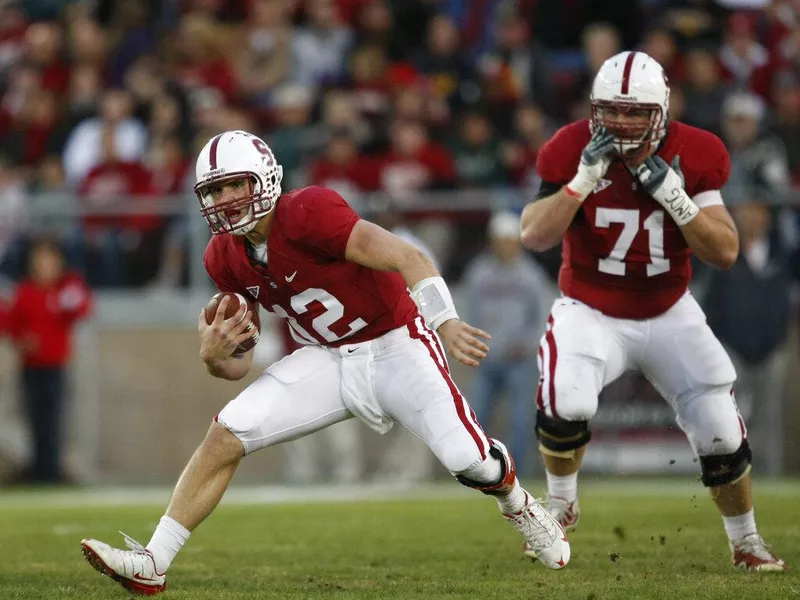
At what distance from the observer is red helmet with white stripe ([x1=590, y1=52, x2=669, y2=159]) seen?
5.71 m

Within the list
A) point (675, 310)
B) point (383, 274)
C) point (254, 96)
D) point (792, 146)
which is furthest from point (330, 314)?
point (254, 96)

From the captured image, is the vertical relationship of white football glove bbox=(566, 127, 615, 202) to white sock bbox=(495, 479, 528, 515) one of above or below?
above

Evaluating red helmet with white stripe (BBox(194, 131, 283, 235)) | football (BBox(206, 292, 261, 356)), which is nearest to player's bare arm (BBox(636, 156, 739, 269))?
red helmet with white stripe (BBox(194, 131, 283, 235))

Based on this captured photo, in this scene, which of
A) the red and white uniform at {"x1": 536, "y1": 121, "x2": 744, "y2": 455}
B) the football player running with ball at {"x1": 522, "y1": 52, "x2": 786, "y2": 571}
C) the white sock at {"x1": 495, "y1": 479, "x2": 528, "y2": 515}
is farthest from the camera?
the red and white uniform at {"x1": 536, "y1": 121, "x2": 744, "y2": 455}

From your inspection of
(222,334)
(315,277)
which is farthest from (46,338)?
(315,277)

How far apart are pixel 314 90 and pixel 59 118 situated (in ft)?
7.83

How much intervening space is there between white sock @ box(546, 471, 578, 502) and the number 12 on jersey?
918 mm

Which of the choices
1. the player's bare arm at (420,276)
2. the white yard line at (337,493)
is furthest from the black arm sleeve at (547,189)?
the white yard line at (337,493)

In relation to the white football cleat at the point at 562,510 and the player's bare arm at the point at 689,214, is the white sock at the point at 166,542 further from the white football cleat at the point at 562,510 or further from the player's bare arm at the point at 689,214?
the player's bare arm at the point at 689,214

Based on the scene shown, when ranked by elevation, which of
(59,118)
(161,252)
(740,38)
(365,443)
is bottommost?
(365,443)

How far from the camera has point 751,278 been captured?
1070 cm

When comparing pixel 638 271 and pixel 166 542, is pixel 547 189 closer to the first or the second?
pixel 638 271

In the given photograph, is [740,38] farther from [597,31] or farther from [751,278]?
[751,278]

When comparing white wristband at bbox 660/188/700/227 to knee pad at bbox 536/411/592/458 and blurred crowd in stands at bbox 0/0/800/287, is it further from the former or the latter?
blurred crowd in stands at bbox 0/0/800/287
